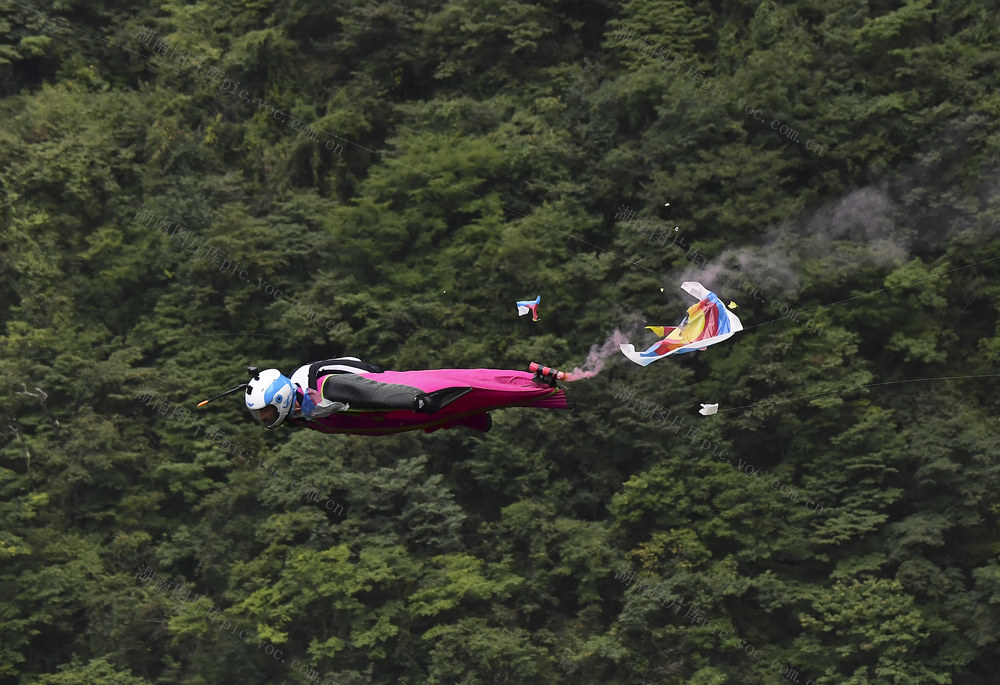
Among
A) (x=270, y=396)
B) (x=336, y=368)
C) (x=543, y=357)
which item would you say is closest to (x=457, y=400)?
(x=336, y=368)

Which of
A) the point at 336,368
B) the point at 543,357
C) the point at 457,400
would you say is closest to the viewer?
the point at 457,400

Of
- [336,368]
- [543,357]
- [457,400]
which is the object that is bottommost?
[543,357]

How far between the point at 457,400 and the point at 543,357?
10.3 meters

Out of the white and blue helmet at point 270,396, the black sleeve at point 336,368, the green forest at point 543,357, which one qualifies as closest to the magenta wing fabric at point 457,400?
the black sleeve at point 336,368

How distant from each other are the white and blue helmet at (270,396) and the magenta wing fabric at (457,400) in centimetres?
19

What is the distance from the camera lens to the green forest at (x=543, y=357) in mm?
17875

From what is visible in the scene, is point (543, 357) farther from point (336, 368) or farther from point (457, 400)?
point (457, 400)

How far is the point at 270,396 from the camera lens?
8.68m

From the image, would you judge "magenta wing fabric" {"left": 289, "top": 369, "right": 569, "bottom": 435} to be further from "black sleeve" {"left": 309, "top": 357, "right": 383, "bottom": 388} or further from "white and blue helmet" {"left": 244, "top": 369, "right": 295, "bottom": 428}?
"white and blue helmet" {"left": 244, "top": 369, "right": 295, "bottom": 428}

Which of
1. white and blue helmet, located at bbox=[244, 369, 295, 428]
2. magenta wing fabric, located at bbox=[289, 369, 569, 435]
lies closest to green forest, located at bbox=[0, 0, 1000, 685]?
magenta wing fabric, located at bbox=[289, 369, 569, 435]

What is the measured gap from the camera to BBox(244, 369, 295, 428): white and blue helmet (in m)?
8.68

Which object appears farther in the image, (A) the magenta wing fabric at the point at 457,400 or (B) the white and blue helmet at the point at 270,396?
(B) the white and blue helmet at the point at 270,396

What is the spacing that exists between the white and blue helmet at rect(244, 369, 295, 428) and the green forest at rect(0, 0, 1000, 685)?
9.64 metres

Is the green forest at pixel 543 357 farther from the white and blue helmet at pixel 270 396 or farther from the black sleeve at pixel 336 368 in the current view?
the white and blue helmet at pixel 270 396
